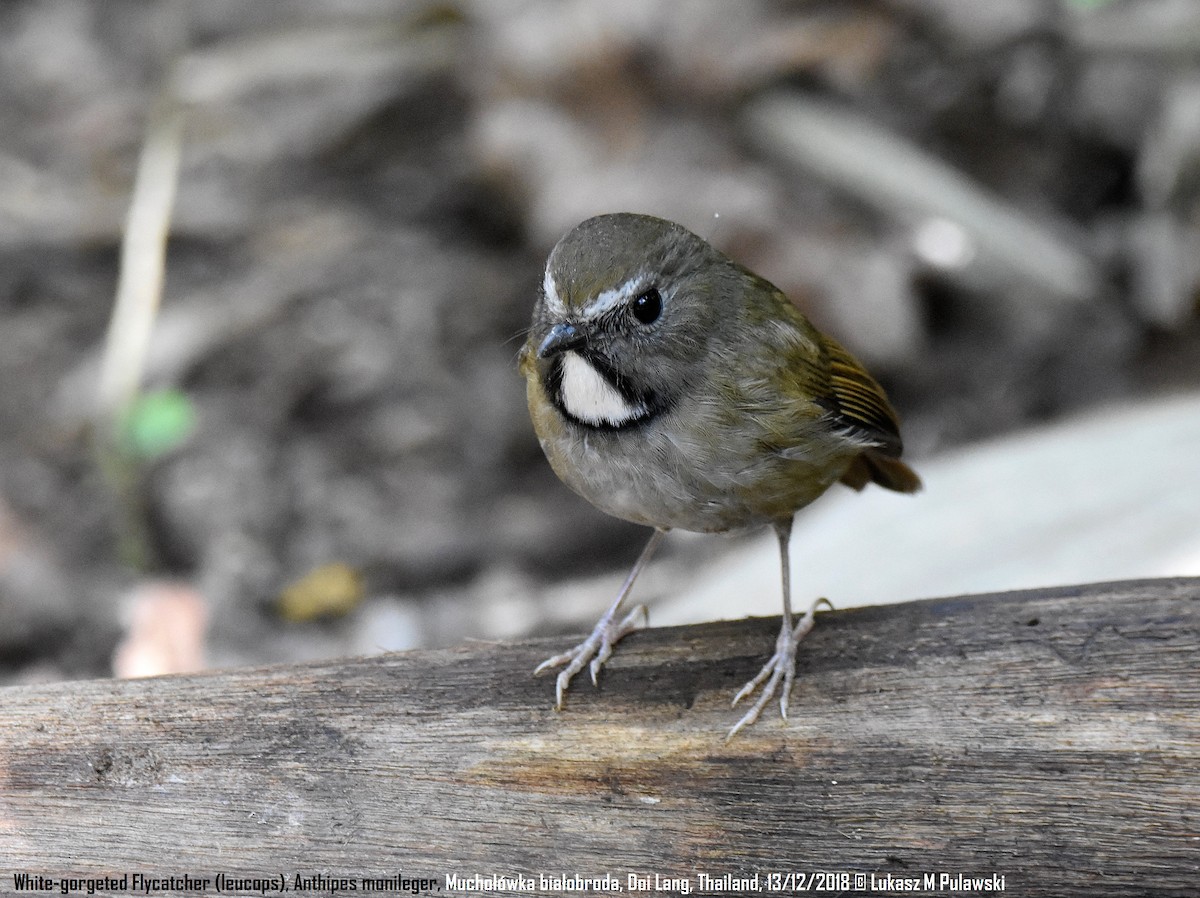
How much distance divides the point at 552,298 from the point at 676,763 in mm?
1194

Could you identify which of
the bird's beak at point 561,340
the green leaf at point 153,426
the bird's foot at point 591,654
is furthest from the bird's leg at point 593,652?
the green leaf at point 153,426

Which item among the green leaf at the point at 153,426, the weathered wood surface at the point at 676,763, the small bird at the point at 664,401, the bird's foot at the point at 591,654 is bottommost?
the weathered wood surface at the point at 676,763

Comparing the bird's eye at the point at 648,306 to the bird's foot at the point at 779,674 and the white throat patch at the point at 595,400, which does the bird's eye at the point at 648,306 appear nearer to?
the white throat patch at the point at 595,400

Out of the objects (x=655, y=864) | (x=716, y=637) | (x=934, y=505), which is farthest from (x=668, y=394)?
(x=934, y=505)

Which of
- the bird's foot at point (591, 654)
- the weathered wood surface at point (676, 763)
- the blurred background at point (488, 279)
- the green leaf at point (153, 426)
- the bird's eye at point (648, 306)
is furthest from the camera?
the green leaf at point (153, 426)

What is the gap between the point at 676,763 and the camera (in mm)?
2818

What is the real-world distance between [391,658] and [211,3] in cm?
623

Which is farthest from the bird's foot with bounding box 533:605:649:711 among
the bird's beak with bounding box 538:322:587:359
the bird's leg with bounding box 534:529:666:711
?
the bird's beak with bounding box 538:322:587:359

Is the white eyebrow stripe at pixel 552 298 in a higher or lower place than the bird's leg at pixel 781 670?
higher

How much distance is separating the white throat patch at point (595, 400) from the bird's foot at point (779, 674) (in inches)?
26.8

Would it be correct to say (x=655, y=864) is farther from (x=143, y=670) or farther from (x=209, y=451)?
(x=209, y=451)

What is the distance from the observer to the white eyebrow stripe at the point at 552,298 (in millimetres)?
3172

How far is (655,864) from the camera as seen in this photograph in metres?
2.66

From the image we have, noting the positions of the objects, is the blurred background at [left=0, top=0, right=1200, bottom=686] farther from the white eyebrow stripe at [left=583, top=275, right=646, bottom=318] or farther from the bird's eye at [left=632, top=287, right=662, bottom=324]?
the white eyebrow stripe at [left=583, top=275, right=646, bottom=318]
